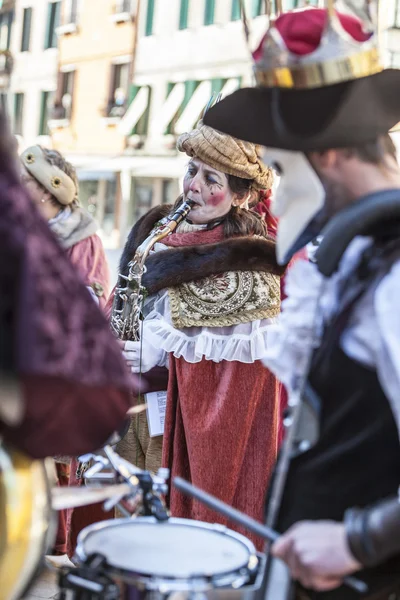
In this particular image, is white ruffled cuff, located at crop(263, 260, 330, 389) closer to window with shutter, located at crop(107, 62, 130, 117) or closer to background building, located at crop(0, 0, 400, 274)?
background building, located at crop(0, 0, 400, 274)

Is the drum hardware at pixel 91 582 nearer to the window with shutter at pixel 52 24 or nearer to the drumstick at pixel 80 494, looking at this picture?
the drumstick at pixel 80 494

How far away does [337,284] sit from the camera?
1.99m

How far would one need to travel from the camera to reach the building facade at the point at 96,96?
27375 millimetres

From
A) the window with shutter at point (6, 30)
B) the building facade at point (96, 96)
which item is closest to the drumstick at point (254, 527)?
the building facade at point (96, 96)

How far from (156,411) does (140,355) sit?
0.25 meters

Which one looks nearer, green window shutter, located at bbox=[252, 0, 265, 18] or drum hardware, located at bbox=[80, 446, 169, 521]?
drum hardware, located at bbox=[80, 446, 169, 521]

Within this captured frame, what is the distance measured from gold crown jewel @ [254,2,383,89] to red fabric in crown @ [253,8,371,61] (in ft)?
0.05

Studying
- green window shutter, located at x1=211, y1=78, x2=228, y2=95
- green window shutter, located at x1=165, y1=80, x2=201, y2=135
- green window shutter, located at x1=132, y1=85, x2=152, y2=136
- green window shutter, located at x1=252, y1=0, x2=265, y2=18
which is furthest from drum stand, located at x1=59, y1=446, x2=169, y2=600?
green window shutter, located at x1=132, y1=85, x2=152, y2=136

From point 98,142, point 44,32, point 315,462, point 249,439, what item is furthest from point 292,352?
point 44,32

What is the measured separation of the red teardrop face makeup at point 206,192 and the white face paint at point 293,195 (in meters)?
1.90

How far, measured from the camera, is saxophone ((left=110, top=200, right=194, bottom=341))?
13.0 ft

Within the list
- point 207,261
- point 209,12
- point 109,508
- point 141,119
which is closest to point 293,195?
point 109,508

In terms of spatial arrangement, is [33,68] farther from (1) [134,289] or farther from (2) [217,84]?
(1) [134,289]

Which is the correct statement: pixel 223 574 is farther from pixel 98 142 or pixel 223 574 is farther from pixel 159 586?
pixel 98 142
